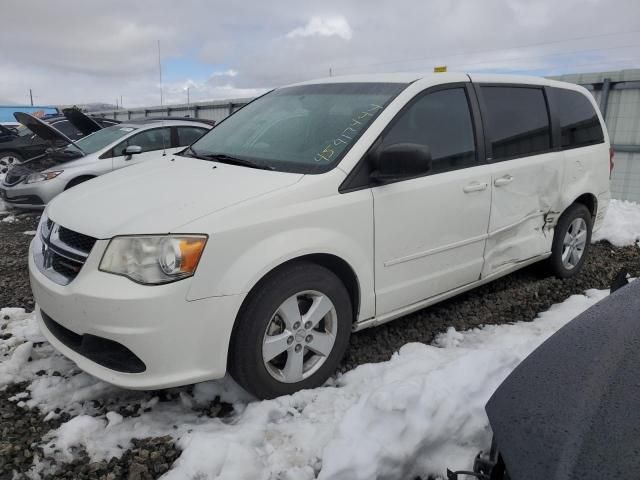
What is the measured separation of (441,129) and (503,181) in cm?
63

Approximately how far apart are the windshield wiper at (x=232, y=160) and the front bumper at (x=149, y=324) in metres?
0.86

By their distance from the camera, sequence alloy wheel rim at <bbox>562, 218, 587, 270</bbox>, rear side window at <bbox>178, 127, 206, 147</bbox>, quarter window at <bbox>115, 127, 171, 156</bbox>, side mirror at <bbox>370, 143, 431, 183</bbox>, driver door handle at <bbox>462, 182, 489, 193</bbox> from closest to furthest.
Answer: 1. side mirror at <bbox>370, 143, 431, 183</bbox>
2. driver door handle at <bbox>462, 182, 489, 193</bbox>
3. alloy wheel rim at <bbox>562, 218, 587, 270</bbox>
4. quarter window at <bbox>115, 127, 171, 156</bbox>
5. rear side window at <bbox>178, 127, 206, 147</bbox>

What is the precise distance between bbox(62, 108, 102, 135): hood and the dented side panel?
23.8 feet

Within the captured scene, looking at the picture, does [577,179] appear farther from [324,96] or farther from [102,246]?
[102,246]

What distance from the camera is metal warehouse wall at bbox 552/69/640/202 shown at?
809 centimetres

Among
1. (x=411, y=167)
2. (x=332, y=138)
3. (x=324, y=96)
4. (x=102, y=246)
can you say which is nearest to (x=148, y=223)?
(x=102, y=246)

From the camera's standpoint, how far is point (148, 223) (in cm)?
241

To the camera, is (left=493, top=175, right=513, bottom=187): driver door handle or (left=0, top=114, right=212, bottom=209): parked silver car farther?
→ (left=0, top=114, right=212, bottom=209): parked silver car

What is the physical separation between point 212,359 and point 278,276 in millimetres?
496

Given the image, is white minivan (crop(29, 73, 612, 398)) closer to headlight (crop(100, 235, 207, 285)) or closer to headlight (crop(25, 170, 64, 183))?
A: headlight (crop(100, 235, 207, 285))

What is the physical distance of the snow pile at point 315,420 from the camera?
2.19m

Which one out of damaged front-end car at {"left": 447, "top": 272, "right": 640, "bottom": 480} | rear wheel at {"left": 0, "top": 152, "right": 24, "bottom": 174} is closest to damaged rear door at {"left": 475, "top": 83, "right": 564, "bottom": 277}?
damaged front-end car at {"left": 447, "top": 272, "right": 640, "bottom": 480}

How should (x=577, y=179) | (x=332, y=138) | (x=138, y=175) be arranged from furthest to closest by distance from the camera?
(x=577, y=179) < (x=138, y=175) < (x=332, y=138)

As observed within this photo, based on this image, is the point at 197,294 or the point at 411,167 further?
the point at 411,167
